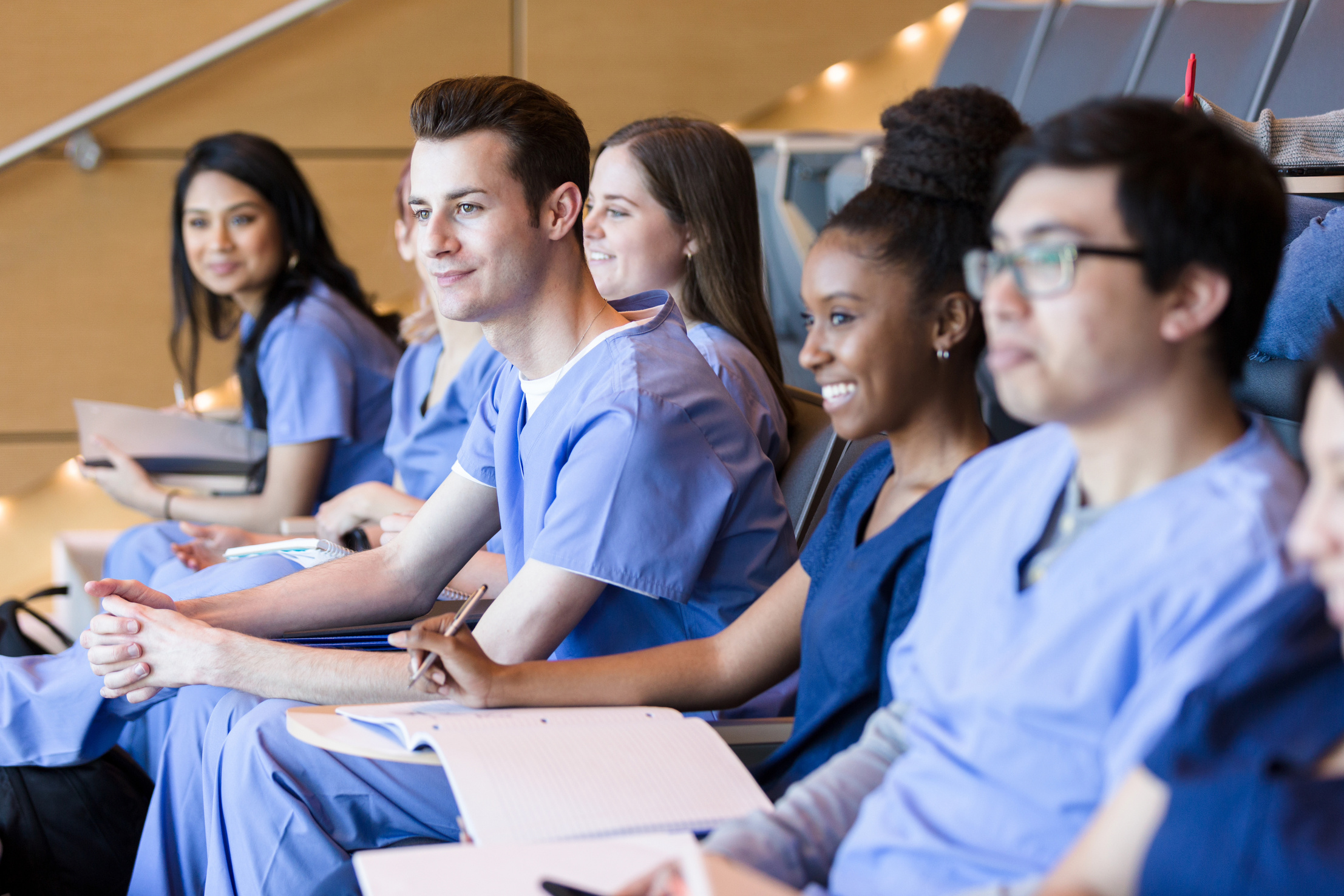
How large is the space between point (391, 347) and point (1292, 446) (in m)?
1.96

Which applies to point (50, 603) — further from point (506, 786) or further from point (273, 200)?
point (506, 786)

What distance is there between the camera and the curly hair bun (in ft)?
3.48

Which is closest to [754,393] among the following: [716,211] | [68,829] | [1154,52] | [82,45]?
[716,211]

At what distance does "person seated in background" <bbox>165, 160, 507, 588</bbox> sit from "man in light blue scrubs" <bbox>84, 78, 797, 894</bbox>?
0.50 m

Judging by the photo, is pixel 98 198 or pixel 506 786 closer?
pixel 506 786

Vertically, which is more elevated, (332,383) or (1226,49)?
(1226,49)

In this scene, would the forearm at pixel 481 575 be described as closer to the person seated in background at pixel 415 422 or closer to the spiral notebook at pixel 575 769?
the person seated in background at pixel 415 422

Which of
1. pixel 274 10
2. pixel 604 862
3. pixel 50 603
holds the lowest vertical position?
pixel 50 603

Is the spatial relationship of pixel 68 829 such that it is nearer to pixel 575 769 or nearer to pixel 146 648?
pixel 146 648

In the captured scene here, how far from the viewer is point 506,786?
3.29ft

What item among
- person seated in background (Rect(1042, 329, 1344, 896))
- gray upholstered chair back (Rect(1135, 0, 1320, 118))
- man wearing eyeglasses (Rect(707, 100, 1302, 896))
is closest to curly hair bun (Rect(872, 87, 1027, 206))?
man wearing eyeglasses (Rect(707, 100, 1302, 896))

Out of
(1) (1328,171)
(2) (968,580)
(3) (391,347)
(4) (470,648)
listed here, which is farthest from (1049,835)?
(3) (391,347)

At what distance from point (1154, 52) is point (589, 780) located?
10.2 feet

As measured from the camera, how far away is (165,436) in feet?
9.05
